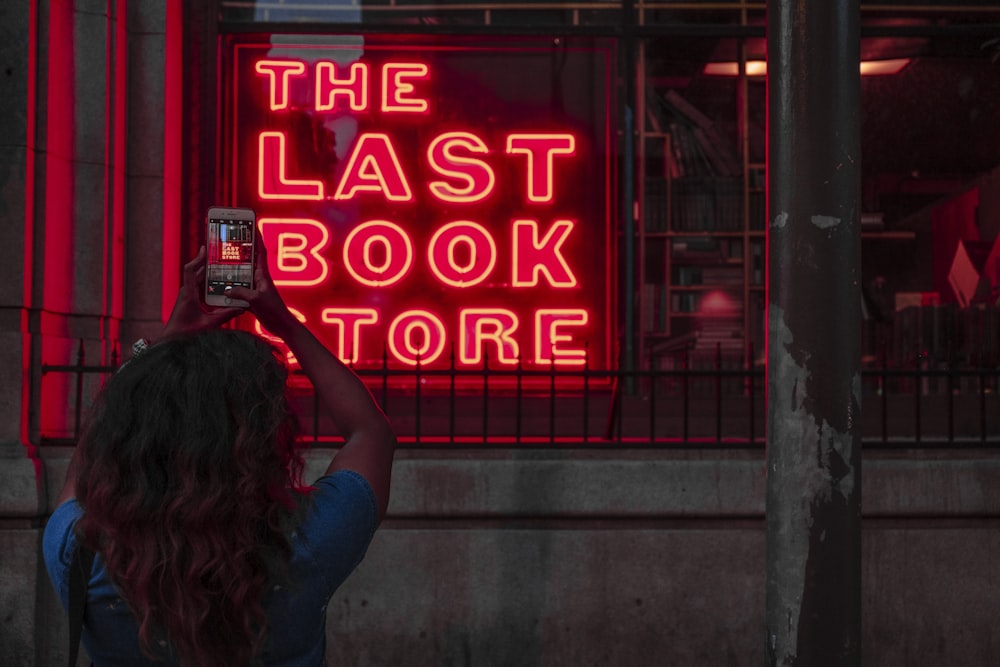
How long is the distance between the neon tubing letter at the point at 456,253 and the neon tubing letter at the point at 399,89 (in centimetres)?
92

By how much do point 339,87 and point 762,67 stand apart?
3098 mm

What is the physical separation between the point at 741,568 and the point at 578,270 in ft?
8.54

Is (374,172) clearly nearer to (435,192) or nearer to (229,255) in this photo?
(435,192)

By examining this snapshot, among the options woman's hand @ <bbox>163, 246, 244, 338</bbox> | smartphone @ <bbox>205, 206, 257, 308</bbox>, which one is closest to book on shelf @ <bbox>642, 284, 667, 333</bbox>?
smartphone @ <bbox>205, 206, 257, 308</bbox>

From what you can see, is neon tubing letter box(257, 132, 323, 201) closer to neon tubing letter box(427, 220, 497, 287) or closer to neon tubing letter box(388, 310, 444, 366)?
neon tubing letter box(427, 220, 497, 287)

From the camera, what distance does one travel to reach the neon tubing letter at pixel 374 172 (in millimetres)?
8180

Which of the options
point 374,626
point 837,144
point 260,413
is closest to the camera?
point 260,413

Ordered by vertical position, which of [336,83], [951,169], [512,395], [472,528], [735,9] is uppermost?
[735,9]

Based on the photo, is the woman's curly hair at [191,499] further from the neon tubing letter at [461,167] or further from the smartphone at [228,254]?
the neon tubing letter at [461,167]

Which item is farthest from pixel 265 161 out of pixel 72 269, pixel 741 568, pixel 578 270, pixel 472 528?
pixel 741 568

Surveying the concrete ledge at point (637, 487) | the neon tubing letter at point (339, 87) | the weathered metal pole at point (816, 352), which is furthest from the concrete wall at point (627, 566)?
the neon tubing letter at point (339, 87)

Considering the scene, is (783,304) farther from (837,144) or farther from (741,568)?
(741,568)

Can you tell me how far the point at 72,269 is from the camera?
6895 mm

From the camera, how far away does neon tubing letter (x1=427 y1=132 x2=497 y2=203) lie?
8250 mm
